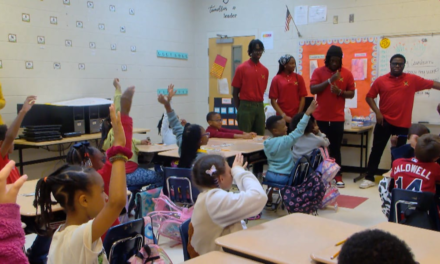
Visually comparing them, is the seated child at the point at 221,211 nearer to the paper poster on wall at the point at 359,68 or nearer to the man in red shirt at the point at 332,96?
the man in red shirt at the point at 332,96

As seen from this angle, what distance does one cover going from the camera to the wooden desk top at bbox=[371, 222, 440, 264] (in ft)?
4.75

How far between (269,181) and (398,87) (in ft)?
7.81

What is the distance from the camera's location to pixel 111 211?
4.92 ft

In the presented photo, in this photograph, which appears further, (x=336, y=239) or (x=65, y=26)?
(x=65, y=26)

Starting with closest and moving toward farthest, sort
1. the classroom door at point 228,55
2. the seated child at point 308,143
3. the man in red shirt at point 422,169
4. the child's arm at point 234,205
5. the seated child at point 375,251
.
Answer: the seated child at point 375,251, the child's arm at point 234,205, the man in red shirt at point 422,169, the seated child at point 308,143, the classroom door at point 228,55

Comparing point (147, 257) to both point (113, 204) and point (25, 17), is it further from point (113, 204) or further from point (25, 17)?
point (25, 17)

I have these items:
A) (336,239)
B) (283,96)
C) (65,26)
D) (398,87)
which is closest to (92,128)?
(65,26)

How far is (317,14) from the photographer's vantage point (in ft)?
21.2

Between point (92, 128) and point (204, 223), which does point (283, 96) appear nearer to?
point (92, 128)

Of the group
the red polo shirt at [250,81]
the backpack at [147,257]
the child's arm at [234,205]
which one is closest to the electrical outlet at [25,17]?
the red polo shirt at [250,81]

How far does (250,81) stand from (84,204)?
4.12 meters

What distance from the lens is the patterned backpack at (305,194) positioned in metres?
3.75

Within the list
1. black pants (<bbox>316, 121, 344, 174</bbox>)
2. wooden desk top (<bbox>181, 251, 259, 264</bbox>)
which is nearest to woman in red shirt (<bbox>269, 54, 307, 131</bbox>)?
black pants (<bbox>316, 121, 344, 174</bbox>)

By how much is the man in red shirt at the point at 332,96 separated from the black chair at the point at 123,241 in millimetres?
3736
